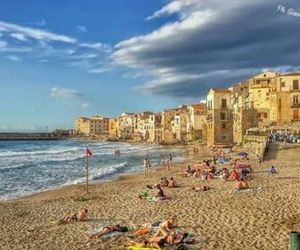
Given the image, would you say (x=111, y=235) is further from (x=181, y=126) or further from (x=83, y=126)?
(x=83, y=126)

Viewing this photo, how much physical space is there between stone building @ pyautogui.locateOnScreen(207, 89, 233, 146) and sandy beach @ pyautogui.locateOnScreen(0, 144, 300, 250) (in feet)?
138

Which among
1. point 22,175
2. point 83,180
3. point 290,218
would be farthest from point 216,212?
point 22,175

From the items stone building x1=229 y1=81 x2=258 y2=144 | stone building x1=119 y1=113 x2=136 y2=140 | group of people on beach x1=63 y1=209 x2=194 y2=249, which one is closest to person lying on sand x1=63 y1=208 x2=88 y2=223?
group of people on beach x1=63 y1=209 x2=194 y2=249

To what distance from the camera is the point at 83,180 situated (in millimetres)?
30297

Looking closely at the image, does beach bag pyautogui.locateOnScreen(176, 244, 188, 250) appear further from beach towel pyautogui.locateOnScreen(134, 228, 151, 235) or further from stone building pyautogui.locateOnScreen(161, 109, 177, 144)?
stone building pyautogui.locateOnScreen(161, 109, 177, 144)

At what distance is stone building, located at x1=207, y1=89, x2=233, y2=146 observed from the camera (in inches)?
2618

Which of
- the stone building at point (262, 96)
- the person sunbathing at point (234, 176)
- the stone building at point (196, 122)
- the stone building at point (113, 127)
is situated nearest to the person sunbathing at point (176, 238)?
the person sunbathing at point (234, 176)

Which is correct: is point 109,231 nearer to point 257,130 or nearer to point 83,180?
point 83,180

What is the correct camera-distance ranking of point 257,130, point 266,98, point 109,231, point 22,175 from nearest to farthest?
point 109,231
point 22,175
point 257,130
point 266,98

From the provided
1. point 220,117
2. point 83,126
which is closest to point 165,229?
point 220,117

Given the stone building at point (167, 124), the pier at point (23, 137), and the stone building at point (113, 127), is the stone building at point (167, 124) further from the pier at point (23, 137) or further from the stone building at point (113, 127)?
the pier at point (23, 137)

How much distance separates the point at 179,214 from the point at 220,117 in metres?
52.1

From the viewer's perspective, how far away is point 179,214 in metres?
15.4

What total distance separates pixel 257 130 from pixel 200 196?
35536mm
